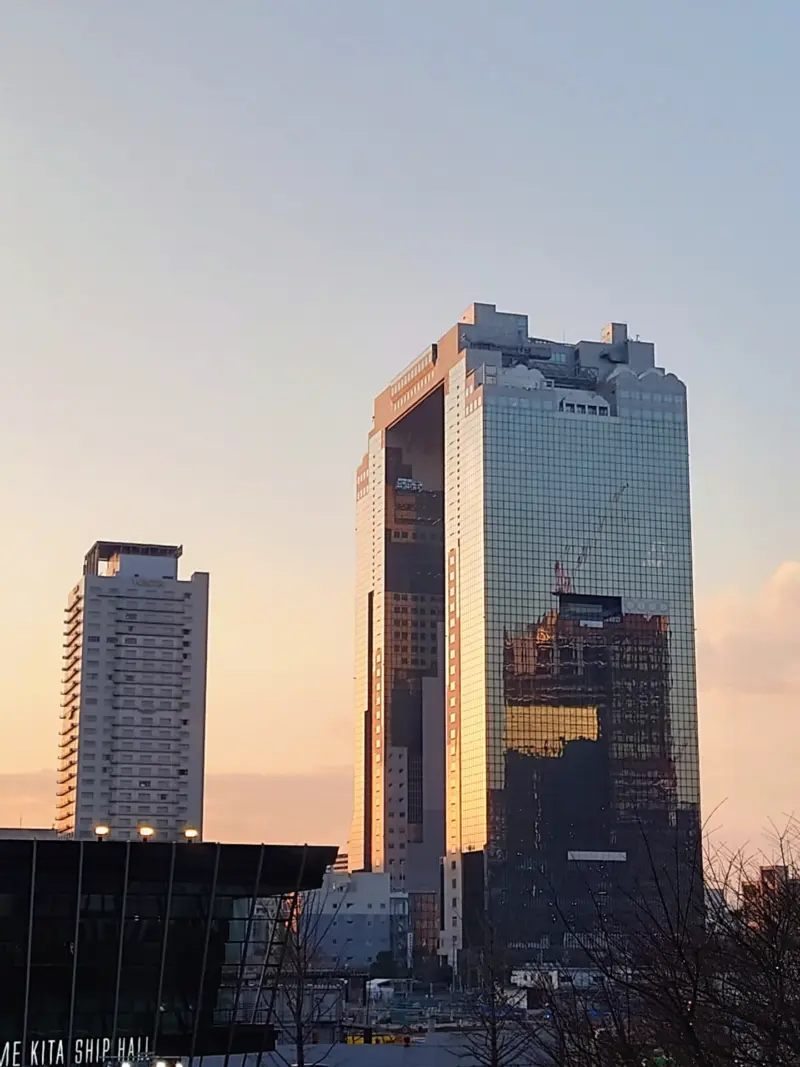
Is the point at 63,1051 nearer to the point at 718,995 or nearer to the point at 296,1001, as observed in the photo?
the point at 296,1001

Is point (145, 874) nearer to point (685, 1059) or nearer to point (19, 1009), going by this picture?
point (19, 1009)

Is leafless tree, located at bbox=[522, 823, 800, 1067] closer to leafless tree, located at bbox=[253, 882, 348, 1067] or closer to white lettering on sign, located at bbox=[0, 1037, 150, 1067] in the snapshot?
white lettering on sign, located at bbox=[0, 1037, 150, 1067]

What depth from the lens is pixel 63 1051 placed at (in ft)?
162

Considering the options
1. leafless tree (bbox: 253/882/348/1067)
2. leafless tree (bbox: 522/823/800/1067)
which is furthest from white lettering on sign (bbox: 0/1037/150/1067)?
leafless tree (bbox: 522/823/800/1067)

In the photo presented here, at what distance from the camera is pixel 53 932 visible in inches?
1932

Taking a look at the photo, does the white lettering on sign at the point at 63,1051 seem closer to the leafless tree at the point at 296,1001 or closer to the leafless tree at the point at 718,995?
the leafless tree at the point at 296,1001

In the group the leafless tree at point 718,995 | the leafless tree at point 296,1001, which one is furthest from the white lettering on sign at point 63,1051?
the leafless tree at point 718,995

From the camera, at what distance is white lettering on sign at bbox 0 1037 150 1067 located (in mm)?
48844

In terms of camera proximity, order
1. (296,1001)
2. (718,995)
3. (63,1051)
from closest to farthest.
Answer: (718,995) → (63,1051) → (296,1001)

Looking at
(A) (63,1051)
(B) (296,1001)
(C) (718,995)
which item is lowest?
(B) (296,1001)

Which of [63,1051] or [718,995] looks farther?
[63,1051]

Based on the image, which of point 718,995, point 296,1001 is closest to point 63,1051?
point 296,1001

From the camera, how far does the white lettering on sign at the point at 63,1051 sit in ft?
160

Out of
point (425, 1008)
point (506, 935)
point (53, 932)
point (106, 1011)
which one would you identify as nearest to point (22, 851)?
point (53, 932)
